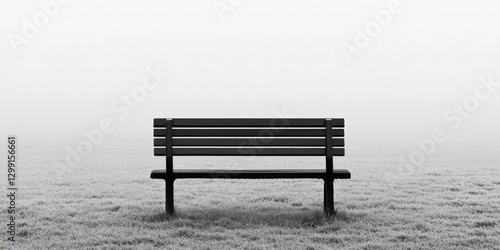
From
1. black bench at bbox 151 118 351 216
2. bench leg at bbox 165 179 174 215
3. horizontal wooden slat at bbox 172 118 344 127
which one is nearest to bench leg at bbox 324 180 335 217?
black bench at bbox 151 118 351 216

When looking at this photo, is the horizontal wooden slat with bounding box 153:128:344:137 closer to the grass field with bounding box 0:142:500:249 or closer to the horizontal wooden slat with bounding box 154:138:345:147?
the horizontal wooden slat with bounding box 154:138:345:147

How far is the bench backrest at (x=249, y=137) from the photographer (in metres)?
6.11

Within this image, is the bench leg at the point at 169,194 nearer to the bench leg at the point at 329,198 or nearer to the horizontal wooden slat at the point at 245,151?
the horizontal wooden slat at the point at 245,151

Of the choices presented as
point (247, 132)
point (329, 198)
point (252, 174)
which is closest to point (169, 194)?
point (252, 174)

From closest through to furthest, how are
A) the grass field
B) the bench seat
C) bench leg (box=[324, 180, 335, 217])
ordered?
the grass field < the bench seat < bench leg (box=[324, 180, 335, 217])

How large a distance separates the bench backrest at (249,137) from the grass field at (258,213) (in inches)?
26.4

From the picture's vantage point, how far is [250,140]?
6.11 metres

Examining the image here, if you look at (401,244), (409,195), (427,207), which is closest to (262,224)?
(401,244)

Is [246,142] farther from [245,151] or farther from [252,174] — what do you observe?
[252,174]

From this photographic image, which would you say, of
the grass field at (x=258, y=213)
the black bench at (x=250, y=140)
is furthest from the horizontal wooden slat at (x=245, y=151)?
the grass field at (x=258, y=213)

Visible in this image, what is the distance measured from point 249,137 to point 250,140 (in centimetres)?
3

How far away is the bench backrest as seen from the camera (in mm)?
6105

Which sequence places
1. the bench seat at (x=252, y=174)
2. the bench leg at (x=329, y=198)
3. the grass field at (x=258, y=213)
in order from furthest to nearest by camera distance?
the bench leg at (x=329, y=198), the bench seat at (x=252, y=174), the grass field at (x=258, y=213)

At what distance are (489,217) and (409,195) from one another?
1.61 metres
